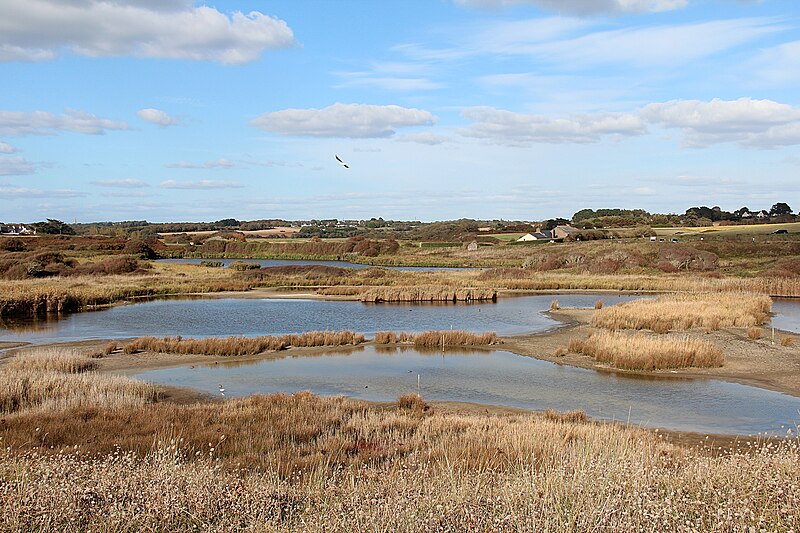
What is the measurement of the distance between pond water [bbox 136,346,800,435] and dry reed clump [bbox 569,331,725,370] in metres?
1.12

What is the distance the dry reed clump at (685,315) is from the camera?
29.6 metres

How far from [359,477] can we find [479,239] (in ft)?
394

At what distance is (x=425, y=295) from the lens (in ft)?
157

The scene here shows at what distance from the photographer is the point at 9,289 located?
4381cm

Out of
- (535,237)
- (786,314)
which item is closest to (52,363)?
(786,314)

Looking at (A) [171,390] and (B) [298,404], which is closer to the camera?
(B) [298,404]

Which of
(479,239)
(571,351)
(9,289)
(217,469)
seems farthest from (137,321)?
(479,239)

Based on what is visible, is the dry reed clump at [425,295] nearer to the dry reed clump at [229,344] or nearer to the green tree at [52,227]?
the dry reed clump at [229,344]

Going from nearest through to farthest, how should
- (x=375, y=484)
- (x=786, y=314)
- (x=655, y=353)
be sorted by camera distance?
(x=375, y=484), (x=655, y=353), (x=786, y=314)

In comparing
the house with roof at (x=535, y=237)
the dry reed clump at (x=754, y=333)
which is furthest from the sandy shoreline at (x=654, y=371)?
the house with roof at (x=535, y=237)

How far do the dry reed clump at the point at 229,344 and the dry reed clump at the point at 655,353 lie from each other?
409 inches

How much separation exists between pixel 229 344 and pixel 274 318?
11.8 metres

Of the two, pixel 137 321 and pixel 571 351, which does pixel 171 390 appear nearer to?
pixel 571 351

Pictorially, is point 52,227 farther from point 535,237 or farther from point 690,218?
point 690,218
